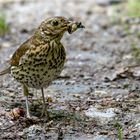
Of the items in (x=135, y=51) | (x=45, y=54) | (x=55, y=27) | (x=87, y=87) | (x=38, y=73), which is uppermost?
(x=55, y=27)

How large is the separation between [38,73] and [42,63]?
118 millimetres

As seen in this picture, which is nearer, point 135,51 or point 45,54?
point 45,54

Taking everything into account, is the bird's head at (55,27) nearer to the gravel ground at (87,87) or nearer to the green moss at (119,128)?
the gravel ground at (87,87)

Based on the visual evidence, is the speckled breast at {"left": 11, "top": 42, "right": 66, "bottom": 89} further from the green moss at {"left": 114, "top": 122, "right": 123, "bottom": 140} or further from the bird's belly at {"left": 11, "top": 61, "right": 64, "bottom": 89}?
the green moss at {"left": 114, "top": 122, "right": 123, "bottom": 140}

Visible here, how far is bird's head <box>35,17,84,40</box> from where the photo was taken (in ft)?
19.9

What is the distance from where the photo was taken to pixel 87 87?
8312mm

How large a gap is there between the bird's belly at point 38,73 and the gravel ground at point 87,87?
382 mm

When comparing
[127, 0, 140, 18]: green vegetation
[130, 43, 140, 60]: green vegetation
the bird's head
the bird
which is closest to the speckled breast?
the bird

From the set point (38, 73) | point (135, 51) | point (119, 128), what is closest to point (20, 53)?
point (38, 73)

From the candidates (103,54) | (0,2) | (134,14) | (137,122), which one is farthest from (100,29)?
(137,122)

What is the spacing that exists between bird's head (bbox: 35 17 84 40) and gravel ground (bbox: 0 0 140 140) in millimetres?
882

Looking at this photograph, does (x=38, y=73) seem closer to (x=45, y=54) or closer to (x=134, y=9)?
(x=45, y=54)

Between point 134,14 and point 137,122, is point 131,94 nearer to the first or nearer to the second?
point 137,122

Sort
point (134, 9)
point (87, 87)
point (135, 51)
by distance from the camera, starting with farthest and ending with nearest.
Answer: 1. point (134, 9)
2. point (135, 51)
3. point (87, 87)
